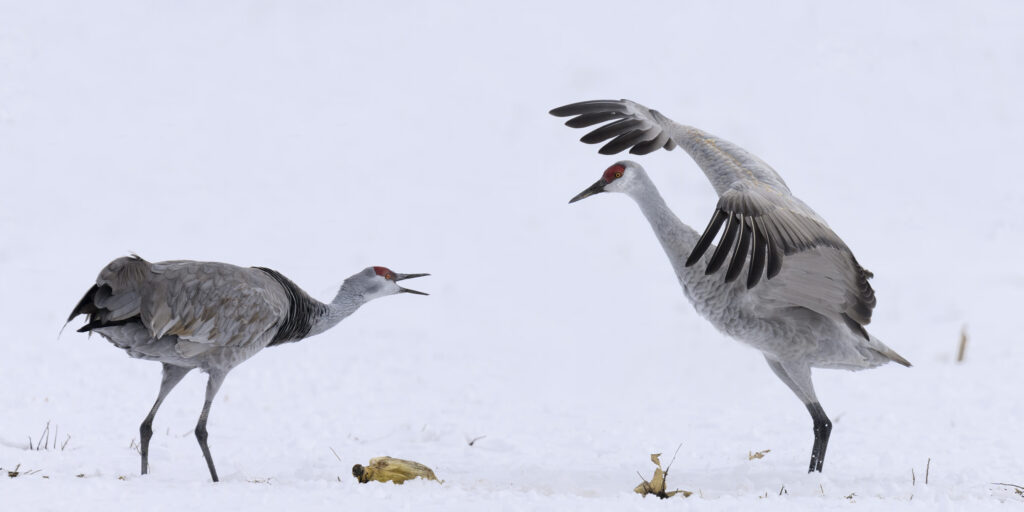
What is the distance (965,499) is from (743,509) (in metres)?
1.40

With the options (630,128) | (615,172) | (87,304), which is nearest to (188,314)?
(87,304)

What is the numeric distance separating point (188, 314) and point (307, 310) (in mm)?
1097

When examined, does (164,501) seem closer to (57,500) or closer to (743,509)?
(57,500)

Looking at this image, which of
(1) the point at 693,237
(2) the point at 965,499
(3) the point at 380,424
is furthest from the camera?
(3) the point at 380,424

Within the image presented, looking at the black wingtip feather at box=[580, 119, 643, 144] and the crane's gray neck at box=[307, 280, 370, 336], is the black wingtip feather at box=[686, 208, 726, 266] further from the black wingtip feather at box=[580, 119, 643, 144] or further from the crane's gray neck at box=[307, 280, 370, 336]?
the crane's gray neck at box=[307, 280, 370, 336]

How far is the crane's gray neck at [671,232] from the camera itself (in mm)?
6496

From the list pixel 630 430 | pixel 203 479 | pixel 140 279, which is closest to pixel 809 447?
pixel 630 430

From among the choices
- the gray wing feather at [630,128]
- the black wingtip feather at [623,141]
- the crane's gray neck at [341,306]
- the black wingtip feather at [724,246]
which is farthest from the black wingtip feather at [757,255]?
the crane's gray neck at [341,306]

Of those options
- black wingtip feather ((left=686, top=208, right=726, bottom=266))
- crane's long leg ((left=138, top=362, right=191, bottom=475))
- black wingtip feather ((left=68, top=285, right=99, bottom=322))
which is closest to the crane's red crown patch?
black wingtip feather ((left=686, top=208, right=726, bottom=266))

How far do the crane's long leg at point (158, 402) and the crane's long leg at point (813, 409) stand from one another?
403cm

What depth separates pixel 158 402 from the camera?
249 inches

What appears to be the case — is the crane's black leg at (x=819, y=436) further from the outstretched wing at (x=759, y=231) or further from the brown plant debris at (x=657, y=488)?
the brown plant debris at (x=657, y=488)

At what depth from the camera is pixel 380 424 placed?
336 inches

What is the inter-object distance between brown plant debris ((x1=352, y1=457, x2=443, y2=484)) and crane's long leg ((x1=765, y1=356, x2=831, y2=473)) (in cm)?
255
